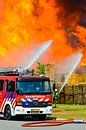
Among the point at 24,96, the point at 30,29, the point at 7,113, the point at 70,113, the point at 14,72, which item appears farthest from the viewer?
the point at 30,29

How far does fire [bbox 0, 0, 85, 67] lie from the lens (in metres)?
65.8

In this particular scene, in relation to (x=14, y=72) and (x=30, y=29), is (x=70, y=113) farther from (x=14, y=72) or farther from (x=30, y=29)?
(x=30, y=29)

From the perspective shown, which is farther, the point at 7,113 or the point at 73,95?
the point at 73,95

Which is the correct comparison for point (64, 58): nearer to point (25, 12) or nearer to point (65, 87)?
point (25, 12)

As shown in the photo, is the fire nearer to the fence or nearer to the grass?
the fence

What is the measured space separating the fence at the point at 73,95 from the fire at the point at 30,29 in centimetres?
1762

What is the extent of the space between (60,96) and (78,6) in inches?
1275

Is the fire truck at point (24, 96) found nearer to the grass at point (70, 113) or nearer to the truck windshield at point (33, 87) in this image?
the truck windshield at point (33, 87)

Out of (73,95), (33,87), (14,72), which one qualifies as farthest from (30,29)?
(33,87)

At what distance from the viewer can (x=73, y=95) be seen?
4591 centimetres

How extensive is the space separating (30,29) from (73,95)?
23.5 metres

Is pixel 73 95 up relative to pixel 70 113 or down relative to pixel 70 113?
up

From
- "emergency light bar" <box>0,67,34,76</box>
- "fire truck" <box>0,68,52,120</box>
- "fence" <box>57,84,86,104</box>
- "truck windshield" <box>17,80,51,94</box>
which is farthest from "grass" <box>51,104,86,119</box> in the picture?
"fence" <box>57,84,86,104</box>

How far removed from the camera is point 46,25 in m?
70.2
